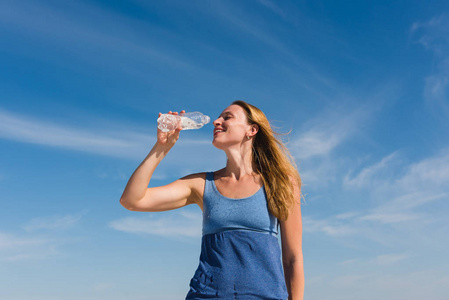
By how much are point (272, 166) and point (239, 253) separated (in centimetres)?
138

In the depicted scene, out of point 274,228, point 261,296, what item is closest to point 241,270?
point 261,296

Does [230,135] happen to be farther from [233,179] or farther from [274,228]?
[274,228]

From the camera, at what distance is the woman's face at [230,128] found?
5504 mm

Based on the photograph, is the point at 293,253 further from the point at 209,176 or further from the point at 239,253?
the point at 209,176

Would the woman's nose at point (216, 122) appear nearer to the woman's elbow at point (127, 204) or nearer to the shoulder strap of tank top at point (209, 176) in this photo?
the shoulder strap of tank top at point (209, 176)

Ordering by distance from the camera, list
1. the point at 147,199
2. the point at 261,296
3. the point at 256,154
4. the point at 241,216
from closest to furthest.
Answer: the point at 261,296
the point at 241,216
the point at 147,199
the point at 256,154

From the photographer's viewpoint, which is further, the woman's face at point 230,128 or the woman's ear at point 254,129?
the woman's ear at point 254,129

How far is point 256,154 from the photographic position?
5.81 m

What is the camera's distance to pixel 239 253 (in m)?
4.71

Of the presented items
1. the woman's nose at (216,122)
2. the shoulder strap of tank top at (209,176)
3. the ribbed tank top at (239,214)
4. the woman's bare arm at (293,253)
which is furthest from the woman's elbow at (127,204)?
the woman's bare arm at (293,253)

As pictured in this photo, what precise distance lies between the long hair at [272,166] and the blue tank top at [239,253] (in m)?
0.13

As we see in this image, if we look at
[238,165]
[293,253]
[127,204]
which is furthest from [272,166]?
[127,204]

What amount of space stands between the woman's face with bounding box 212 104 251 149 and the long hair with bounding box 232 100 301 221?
133mm

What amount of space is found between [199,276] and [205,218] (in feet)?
2.39
